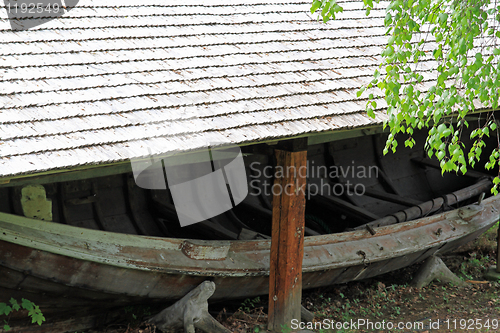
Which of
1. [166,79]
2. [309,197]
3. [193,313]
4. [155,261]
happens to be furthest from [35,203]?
[309,197]

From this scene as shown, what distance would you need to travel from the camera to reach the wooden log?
161 inches

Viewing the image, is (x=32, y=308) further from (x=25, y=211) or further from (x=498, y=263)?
(x=498, y=263)

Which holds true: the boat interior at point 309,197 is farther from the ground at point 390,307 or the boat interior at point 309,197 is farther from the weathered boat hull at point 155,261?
the ground at point 390,307

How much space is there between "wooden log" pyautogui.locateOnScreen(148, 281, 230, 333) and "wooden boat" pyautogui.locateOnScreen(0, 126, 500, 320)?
0.47 ft

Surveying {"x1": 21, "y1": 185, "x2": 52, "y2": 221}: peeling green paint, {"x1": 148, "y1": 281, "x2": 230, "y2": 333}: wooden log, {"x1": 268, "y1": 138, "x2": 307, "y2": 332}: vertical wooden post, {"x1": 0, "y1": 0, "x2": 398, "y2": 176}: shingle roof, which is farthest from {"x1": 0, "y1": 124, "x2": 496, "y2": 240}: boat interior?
{"x1": 148, "y1": 281, "x2": 230, "y2": 333}: wooden log

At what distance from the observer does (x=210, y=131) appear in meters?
3.49

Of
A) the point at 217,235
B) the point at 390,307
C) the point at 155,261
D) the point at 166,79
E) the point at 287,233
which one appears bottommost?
the point at 390,307

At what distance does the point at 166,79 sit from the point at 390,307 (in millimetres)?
3700

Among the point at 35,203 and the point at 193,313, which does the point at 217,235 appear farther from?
the point at 35,203

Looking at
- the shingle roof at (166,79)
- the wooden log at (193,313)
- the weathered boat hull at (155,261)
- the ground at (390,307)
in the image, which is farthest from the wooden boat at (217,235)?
the shingle roof at (166,79)

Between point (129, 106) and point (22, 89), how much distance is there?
76cm

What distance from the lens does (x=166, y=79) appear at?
394 cm

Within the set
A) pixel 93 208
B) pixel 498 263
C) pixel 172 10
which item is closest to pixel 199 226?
pixel 93 208

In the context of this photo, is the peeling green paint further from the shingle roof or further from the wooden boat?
the shingle roof
